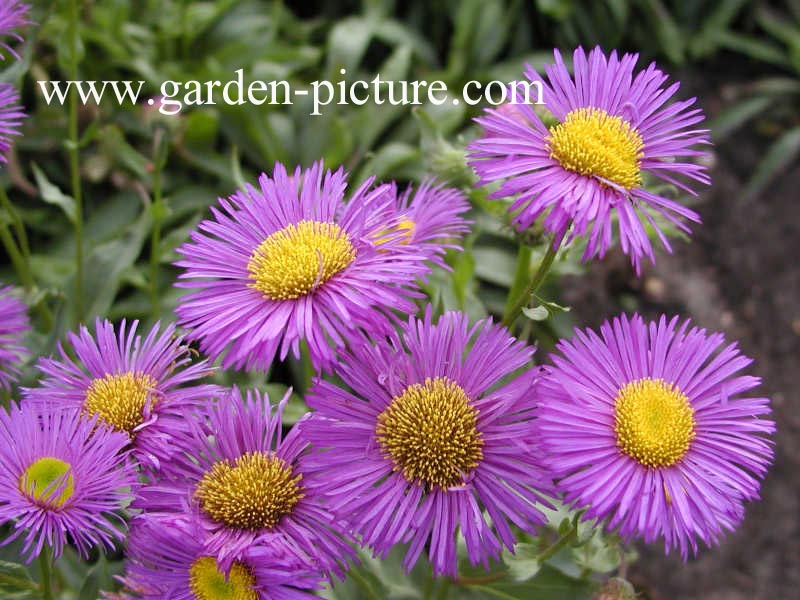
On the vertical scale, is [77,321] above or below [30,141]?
below

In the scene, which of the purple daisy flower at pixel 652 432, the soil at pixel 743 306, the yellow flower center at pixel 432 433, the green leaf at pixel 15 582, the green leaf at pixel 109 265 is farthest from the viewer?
the soil at pixel 743 306

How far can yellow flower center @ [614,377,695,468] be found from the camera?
3.34ft

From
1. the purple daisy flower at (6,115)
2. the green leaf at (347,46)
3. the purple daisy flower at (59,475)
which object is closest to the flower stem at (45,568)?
the purple daisy flower at (59,475)

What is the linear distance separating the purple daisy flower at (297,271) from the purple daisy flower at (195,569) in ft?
0.65

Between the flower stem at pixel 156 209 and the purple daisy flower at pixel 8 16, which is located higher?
the purple daisy flower at pixel 8 16

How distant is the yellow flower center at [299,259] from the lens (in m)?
1.08

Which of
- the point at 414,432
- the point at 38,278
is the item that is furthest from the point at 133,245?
the point at 414,432

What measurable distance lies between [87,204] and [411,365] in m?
1.70

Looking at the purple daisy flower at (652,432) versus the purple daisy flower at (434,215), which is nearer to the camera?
the purple daisy flower at (652,432)

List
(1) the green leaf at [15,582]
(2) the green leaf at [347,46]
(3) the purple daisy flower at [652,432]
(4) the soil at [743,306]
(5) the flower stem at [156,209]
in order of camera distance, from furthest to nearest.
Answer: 1. (2) the green leaf at [347,46]
2. (4) the soil at [743,306]
3. (5) the flower stem at [156,209]
4. (1) the green leaf at [15,582]
5. (3) the purple daisy flower at [652,432]

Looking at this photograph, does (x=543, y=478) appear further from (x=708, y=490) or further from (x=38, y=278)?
(x=38, y=278)

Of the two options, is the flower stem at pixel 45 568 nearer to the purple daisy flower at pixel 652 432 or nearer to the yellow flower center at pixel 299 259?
the yellow flower center at pixel 299 259

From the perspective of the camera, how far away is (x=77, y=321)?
6.04 feet

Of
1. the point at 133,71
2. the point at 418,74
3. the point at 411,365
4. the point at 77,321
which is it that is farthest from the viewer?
the point at 418,74
